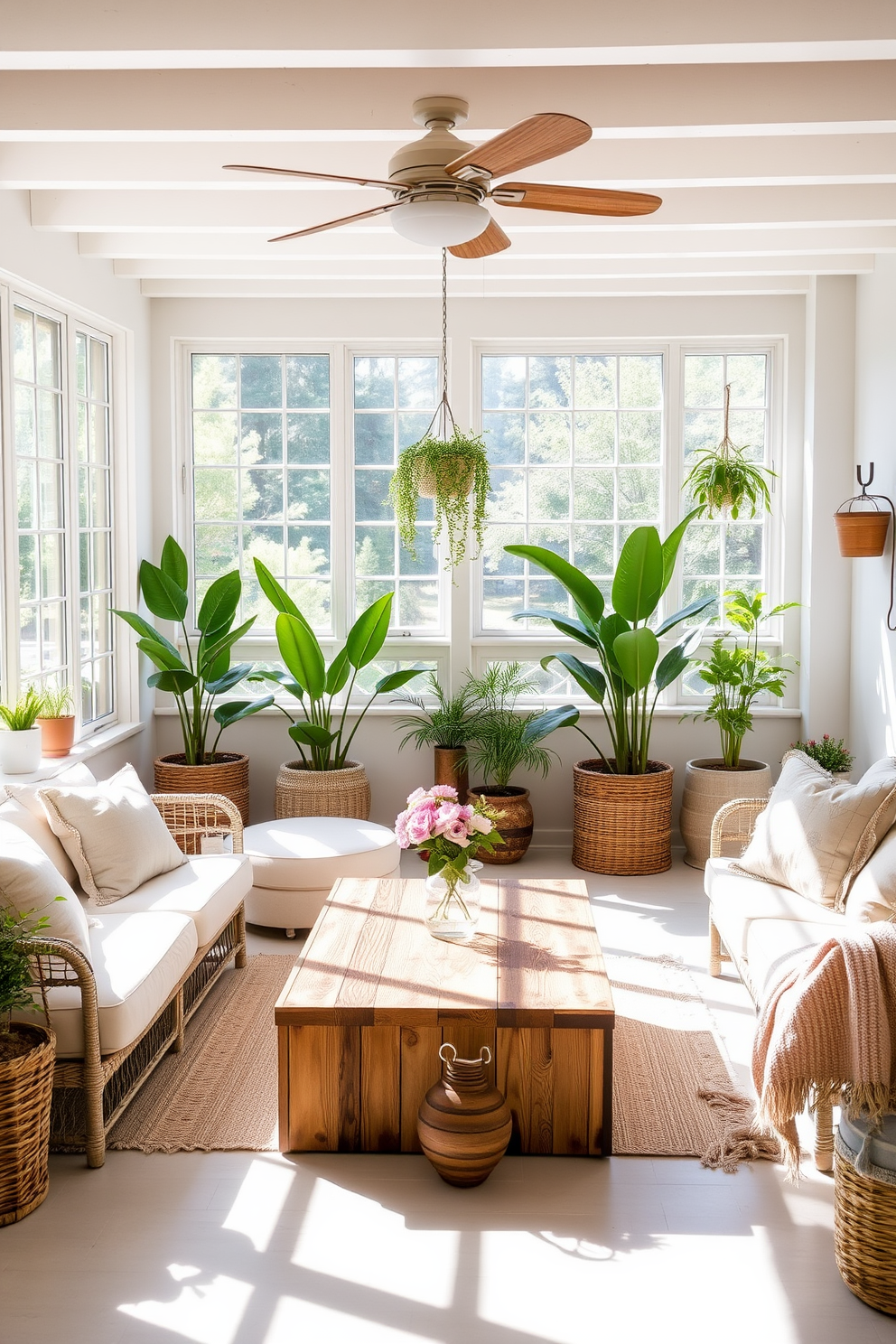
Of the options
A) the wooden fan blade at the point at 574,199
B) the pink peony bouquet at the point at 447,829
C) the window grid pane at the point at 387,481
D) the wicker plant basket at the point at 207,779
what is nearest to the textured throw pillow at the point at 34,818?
the pink peony bouquet at the point at 447,829

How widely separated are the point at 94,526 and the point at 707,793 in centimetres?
331

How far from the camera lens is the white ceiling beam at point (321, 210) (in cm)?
480

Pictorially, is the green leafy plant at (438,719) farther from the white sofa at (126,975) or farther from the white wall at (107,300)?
the white sofa at (126,975)

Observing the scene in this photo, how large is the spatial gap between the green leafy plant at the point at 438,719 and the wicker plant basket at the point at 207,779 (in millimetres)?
888

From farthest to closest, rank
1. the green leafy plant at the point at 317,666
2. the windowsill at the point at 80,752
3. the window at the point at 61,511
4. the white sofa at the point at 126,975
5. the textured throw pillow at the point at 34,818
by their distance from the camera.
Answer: the green leafy plant at the point at 317,666 → the window at the point at 61,511 → the windowsill at the point at 80,752 → the textured throw pillow at the point at 34,818 → the white sofa at the point at 126,975

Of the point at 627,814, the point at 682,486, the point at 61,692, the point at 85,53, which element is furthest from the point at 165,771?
the point at 85,53

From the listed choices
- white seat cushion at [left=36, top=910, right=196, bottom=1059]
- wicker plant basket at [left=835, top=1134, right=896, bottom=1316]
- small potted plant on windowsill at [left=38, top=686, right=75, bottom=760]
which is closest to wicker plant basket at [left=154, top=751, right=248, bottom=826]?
small potted plant on windowsill at [left=38, top=686, right=75, bottom=760]

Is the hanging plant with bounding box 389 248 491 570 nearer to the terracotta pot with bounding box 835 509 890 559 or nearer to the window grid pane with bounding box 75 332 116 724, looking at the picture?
the window grid pane with bounding box 75 332 116 724

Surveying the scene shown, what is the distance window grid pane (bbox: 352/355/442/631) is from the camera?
667 cm

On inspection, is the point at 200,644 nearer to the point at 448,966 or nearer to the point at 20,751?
the point at 20,751

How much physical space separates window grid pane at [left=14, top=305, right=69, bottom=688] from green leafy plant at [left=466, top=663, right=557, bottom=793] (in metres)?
2.11

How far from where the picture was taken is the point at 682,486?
6.57 m

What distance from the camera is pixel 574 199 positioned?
10.5ft

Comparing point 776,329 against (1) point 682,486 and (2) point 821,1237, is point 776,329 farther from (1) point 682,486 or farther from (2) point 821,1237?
(2) point 821,1237
